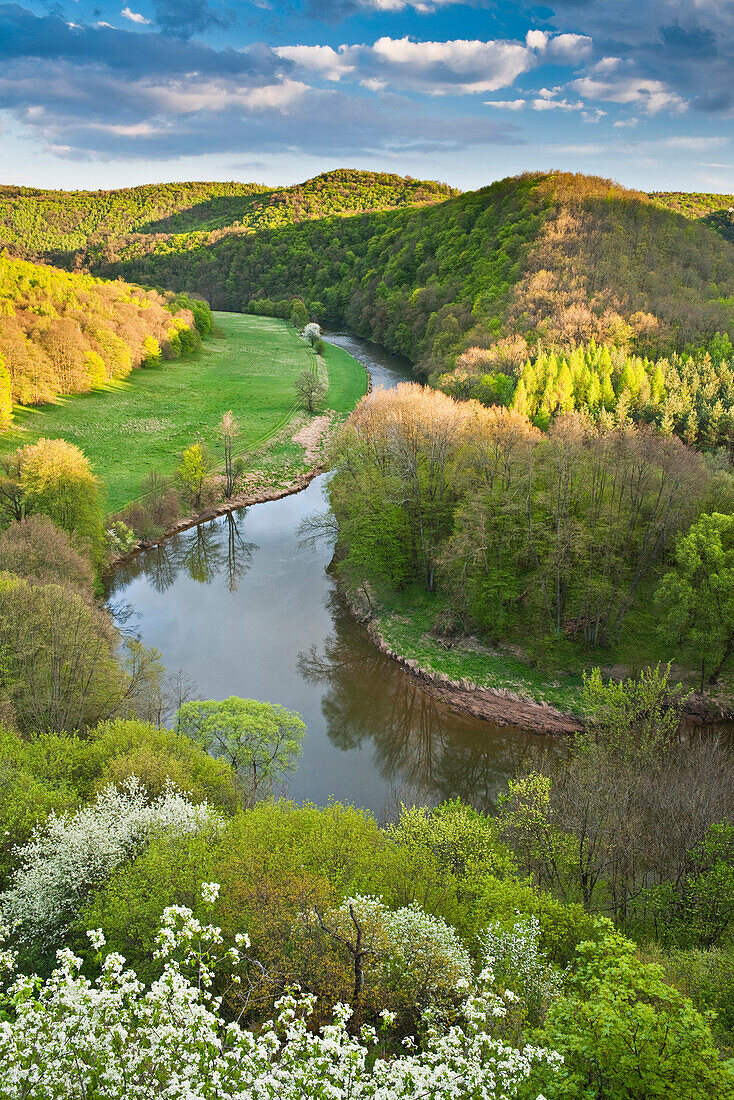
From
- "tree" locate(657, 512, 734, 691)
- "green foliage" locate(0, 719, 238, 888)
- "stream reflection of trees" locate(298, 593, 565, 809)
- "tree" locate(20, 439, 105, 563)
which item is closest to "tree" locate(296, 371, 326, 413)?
"tree" locate(20, 439, 105, 563)

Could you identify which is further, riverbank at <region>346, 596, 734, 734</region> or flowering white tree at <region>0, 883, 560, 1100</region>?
riverbank at <region>346, 596, 734, 734</region>

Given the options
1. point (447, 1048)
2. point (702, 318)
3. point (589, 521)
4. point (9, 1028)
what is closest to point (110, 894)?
point (9, 1028)

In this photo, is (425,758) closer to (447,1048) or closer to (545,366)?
(447,1048)

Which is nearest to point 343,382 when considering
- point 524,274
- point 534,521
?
point 524,274

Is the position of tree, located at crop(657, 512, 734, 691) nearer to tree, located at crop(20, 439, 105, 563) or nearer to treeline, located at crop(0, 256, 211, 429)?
tree, located at crop(20, 439, 105, 563)

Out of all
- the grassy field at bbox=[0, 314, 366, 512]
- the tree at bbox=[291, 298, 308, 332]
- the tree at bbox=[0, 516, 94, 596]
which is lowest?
the tree at bbox=[0, 516, 94, 596]

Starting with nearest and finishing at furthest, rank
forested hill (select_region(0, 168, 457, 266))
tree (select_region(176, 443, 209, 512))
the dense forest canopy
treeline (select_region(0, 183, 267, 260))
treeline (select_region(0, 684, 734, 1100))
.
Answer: treeline (select_region(0, 684, 734, 1100))
tree (select_region(176, 443, 209, 512))
the dense forest canopy
treeline (select_region(0, 183, 267, 260))
forested hill (select_region(0, 168, 457, 266))

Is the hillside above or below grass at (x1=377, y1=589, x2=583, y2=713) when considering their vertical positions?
above
